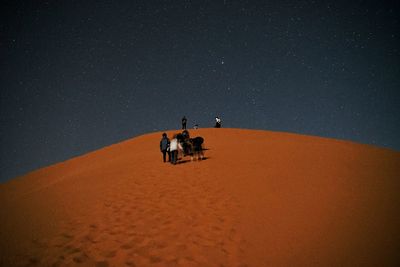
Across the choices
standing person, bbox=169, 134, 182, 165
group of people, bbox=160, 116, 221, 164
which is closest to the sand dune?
standing person, bbox=169, 134, 182, 165

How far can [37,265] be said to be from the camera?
6.13m

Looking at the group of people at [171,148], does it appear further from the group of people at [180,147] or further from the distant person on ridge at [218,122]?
the distant person on ridge at [218,122]

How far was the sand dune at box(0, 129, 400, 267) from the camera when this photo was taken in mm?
6301

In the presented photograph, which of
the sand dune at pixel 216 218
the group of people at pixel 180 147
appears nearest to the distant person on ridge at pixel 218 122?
the group of people at pixel 180 147

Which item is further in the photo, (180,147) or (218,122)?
(218,122)

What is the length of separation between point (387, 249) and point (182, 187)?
7445 mm

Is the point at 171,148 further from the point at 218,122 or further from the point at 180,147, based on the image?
the point at 218,122

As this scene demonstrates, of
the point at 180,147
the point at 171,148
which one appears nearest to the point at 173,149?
the point at 171,148

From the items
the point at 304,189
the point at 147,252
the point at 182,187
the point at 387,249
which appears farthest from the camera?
the point at 182,187

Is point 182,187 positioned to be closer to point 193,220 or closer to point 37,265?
point 193,220

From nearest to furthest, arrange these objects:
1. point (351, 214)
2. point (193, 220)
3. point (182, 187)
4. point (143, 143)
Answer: point (351, 214) → point (193, 220) → point (182, 187) → point (143, 143)

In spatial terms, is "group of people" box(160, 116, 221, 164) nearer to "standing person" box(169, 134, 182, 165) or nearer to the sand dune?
"standing person" box(169, 134, 182, 165)

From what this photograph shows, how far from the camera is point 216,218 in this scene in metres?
8.36

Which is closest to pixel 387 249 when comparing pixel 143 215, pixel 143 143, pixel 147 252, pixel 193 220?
pixel 193 220
